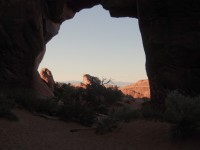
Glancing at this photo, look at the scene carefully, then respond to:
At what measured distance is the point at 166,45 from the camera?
14508 mm

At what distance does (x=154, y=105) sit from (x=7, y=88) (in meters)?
8.62

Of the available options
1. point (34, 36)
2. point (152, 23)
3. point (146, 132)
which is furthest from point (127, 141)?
point (34, 36)

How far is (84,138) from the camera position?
10.9 metres

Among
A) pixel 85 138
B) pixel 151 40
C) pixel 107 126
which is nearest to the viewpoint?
pixel 85 138

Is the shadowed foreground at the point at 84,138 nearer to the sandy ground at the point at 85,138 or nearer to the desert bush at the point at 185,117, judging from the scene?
the sandy ground at the point at 85,138

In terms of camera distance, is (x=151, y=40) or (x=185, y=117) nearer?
(x=185, y=117)

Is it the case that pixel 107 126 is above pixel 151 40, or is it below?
below

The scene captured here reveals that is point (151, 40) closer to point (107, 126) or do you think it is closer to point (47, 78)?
point (107, 126)

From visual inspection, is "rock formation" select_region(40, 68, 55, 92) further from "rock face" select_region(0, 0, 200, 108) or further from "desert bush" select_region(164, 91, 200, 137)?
"desert bush" select_region(164, 91, 200, 137)

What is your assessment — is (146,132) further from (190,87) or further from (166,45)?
(166,45)

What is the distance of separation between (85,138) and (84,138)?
4 cm

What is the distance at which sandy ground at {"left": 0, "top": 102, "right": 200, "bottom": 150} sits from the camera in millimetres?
9148

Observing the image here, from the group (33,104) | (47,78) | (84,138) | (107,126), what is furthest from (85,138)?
(47,78)

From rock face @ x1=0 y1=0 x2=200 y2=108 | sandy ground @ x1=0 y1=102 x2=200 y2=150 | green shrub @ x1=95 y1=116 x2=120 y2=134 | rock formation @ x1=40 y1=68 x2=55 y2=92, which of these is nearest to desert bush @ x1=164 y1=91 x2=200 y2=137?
sandy ground @ x1=0 y1=102 x2=200 y2=150
